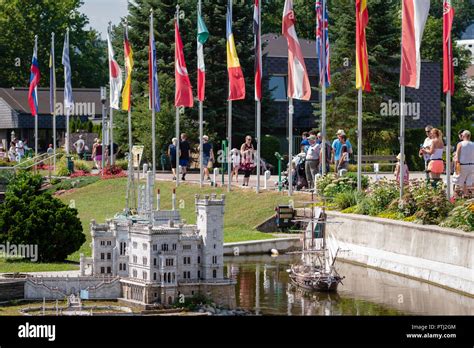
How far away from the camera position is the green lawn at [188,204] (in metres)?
42.2

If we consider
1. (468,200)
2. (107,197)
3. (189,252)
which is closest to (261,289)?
(189,252)

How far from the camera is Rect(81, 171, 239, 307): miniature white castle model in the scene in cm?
2969

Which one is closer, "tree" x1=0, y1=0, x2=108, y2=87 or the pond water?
the pond water

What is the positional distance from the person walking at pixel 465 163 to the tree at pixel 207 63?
30.2 metres

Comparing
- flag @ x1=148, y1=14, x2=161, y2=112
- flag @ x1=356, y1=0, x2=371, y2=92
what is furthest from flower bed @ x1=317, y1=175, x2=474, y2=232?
flag @ x1=148, y1=14, x2=161, y2=112

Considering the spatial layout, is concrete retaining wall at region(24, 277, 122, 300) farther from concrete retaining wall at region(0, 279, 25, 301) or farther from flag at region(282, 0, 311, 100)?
flag at region(282, 0, 311, 100)

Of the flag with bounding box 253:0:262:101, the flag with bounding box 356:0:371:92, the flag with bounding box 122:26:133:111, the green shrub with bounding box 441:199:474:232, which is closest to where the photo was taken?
the green shrub with bounding box 441:199:474:232

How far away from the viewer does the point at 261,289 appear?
32.4m

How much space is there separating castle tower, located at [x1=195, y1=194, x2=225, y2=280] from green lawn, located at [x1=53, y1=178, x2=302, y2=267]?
6.04 meters

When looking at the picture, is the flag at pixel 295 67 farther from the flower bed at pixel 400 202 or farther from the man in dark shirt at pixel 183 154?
the man in dark shirt at pixel 183 154
